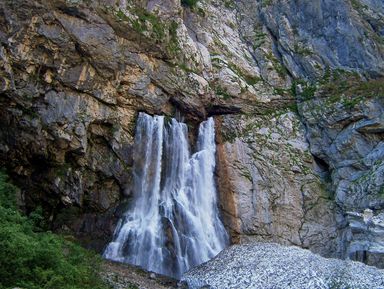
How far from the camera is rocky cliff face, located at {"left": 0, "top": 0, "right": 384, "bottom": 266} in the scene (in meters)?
23.0

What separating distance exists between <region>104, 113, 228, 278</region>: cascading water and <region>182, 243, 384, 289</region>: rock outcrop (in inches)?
84.0

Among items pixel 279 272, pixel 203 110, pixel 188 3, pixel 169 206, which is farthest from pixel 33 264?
pixel 188 3

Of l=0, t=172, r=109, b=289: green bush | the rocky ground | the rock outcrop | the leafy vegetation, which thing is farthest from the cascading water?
the leafy vegetation

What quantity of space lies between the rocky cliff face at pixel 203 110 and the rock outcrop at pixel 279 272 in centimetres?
299

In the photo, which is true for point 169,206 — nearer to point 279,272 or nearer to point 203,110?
point 203,110

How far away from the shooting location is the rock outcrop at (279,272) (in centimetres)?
1717

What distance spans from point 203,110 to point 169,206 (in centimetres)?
735

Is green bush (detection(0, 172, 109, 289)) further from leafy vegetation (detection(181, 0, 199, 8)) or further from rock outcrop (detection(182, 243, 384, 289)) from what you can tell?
leafy vegetation (detection(181, 0, 199, 8))

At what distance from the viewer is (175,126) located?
27.0 meters

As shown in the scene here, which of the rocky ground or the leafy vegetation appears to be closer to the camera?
the rocky ground

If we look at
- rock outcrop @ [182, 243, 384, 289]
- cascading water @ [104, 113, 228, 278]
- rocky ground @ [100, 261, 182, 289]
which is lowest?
rocky ground @ [100, 261, 182, 289]

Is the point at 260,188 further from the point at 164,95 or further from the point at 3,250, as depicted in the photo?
the point at 3,250

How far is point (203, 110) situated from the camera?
94.9ft

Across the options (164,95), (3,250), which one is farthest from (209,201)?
(3,250)
